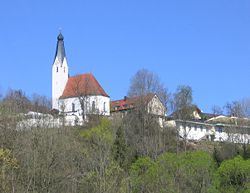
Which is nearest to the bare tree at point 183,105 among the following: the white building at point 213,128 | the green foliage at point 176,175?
the white building at point 213,128

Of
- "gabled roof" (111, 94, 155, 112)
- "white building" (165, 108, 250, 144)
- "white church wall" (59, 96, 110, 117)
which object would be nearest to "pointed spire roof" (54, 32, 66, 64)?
"white church wall" (59, 96, 110, 117)

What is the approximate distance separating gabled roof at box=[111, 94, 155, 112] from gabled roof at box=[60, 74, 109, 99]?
2.87m

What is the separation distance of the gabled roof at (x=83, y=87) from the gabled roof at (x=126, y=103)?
2.87 metres

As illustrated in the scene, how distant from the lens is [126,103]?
258 ft

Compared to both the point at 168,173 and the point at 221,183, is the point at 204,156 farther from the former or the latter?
the point at 168,173

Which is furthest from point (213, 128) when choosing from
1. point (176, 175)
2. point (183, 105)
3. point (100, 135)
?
point (176, 175)

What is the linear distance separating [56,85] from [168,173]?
48.3 metres

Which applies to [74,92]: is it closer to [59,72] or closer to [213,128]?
[59,72]

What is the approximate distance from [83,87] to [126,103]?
21.2 feet

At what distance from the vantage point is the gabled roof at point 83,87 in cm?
7906

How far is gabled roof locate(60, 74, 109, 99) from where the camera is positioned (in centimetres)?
7906

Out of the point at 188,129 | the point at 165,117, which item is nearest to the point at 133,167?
the point at 165,117

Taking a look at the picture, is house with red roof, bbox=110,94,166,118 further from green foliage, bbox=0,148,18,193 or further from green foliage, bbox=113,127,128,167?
green foliage, bbox=0,148,18,193

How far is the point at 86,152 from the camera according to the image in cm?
3841
